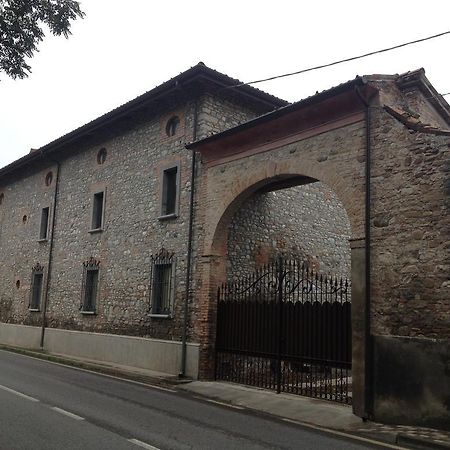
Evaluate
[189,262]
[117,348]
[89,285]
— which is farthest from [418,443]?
[89,285]

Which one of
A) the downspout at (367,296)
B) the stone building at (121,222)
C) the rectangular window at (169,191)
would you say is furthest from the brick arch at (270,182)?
the rectangular window at (169,191)

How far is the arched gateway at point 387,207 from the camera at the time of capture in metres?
7.83

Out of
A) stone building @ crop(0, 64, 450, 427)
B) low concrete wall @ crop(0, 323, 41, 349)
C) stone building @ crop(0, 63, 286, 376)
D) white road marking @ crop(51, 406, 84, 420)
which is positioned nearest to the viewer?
white road marking @ crop(51, 406, 84, 420)

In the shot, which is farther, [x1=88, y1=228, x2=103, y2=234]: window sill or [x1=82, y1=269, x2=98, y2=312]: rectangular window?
[x1=82, y1=269, x2=98, y2=312]: rectangular window

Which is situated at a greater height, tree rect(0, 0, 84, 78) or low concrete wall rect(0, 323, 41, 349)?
tree rect(0, 0, 84, 78)

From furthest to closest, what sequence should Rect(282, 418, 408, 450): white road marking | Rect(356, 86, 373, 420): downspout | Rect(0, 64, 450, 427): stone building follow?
1. Rect(356, 86, 373, 420): downspout
2. Rect(0, 64, 450, 427): stone building
3. Rect(282, 418, 408, 450): white road marking

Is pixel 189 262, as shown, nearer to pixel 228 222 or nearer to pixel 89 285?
pixel 228 222

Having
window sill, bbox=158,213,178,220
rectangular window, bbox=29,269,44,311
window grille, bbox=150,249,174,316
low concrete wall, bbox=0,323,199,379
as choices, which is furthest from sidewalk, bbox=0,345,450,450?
rectangular window, bbox=29,269,44,311

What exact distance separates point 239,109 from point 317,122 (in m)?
4.63

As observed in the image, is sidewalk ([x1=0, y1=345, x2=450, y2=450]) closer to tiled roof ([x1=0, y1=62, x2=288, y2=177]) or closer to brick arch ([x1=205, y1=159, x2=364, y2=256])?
brick arch ([x1=205, y1=159, x2=364, y2=256])

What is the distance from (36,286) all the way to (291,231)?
11.6 m

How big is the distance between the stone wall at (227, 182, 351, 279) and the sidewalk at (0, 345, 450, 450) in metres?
2.93

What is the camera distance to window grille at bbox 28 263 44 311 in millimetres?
20547

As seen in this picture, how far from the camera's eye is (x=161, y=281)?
14.0 meters
